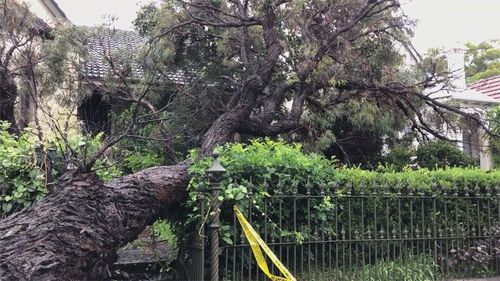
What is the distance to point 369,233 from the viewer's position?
6316mm

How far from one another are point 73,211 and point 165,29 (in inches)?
245

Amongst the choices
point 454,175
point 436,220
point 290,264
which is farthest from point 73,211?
point 454,175

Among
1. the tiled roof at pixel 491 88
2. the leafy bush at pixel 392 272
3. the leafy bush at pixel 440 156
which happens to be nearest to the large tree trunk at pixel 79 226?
the leafy bush at pixel 392 272

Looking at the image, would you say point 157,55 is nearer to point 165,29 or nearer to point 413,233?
point 165,29

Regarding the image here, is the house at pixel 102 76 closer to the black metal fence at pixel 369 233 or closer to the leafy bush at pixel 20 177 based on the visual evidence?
the leafy bush at pixel 20 177

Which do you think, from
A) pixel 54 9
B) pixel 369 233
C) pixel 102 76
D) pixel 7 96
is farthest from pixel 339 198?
pixel 54 9

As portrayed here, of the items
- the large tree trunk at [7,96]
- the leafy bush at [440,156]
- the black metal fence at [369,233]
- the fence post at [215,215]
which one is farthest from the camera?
the leafy bush at [440,156]

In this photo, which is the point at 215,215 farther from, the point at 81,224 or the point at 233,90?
the point at 233,90

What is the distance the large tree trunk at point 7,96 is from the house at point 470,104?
856 centimetres

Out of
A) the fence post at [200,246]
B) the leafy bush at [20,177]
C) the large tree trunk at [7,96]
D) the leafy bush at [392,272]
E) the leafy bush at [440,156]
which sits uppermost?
the large tree trunk at [7,96]

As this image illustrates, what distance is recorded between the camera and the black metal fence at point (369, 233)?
5.85 m

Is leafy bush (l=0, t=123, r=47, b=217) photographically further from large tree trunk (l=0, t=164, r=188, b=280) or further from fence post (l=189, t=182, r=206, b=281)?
fence post (l=189, t=182, r=206, b=281)

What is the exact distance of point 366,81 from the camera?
9.89 m

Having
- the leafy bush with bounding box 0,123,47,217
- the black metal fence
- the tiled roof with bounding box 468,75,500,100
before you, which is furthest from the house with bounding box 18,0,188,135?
the tiled roof with bounding box 468,75,500,100
